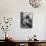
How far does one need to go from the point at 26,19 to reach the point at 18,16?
30 centimetres

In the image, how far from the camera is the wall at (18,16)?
14.6ft

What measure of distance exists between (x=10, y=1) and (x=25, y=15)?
0.71 meters

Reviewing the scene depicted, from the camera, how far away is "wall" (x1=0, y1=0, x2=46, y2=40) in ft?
14.6

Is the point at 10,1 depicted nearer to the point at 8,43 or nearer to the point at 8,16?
the point at 8,16

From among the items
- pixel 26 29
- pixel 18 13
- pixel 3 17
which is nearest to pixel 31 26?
pixel 26 29

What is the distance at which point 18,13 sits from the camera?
450 cm

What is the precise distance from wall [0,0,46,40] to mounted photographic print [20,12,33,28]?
0.35 ft

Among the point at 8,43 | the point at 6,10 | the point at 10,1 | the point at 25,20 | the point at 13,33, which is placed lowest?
the point at 8,43

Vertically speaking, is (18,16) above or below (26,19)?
above

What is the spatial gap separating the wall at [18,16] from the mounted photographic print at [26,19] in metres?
0.11

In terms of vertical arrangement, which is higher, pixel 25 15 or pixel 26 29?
pixel 25 15

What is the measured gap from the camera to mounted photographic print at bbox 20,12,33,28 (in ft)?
14.8

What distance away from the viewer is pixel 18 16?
4.50 meters

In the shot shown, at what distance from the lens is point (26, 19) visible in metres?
4.54
